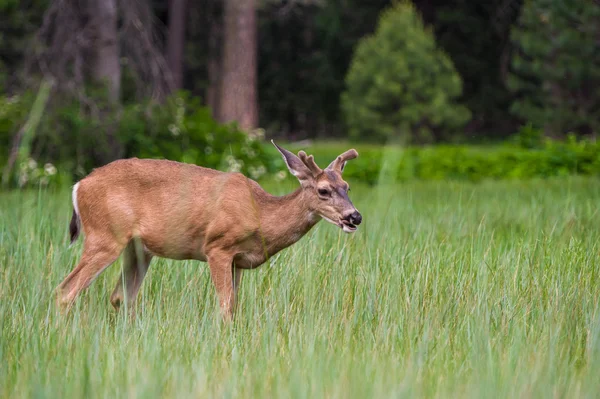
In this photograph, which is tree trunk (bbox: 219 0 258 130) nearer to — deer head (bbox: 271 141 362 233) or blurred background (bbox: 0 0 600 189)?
blurred background (bbox: 0 0 600 189)

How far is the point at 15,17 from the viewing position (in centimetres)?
1934

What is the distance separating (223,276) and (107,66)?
370 inches

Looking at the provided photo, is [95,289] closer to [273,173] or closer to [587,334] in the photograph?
[587,334]

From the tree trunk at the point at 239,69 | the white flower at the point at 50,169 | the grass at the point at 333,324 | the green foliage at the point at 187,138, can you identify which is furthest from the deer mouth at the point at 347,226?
the tree trunk at the point at 239,69

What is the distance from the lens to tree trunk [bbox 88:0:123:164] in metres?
12.7

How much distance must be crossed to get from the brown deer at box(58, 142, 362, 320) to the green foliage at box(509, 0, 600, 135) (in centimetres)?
1517

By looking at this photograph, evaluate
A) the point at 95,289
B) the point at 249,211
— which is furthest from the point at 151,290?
the point at 249,211

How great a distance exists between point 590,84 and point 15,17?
12150 mm

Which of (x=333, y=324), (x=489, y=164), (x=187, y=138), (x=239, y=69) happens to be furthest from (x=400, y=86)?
(x=333, y=324)

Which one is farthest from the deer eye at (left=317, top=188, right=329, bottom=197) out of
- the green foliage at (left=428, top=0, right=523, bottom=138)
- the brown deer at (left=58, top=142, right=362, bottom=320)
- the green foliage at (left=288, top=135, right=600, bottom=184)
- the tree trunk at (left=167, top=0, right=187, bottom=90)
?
the green foliage at (left=428, top=0, right=523, bottom=138)

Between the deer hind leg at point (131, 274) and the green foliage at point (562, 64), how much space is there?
50.5 ft

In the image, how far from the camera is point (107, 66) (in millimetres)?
14367

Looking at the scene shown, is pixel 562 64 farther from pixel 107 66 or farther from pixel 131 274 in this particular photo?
pixel 131 274

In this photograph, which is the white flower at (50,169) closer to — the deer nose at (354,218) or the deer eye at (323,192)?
A: the deer eye at (323,192)
